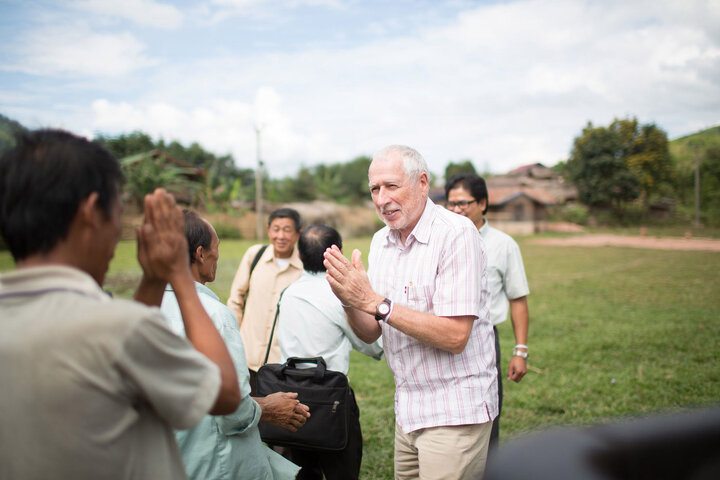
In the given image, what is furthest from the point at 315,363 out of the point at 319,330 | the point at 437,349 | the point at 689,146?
the point at 689,146

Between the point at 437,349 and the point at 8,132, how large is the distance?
6.10ft

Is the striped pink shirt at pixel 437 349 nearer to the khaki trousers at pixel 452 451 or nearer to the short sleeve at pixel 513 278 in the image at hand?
the khaki trousers at pixel 452 451

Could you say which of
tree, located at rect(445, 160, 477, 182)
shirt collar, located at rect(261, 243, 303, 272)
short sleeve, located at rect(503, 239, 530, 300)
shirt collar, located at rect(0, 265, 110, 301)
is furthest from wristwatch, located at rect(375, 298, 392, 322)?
tree, located at rect(445, 160, 477, 182)

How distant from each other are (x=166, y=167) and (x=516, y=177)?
3583 centimetres

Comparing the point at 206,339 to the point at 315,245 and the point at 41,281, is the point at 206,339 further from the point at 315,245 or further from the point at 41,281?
the point at 315,245

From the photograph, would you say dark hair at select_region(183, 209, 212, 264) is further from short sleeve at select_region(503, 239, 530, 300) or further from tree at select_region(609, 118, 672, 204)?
tree at select_region(609, 118, 672, 204)

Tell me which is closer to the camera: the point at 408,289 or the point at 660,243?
the point at 408,289

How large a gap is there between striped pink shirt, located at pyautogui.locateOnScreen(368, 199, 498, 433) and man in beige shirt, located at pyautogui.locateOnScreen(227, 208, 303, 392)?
70.5 inches

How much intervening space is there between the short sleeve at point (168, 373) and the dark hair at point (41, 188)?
0.31 meters

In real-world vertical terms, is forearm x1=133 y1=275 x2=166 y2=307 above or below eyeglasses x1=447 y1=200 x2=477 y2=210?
below

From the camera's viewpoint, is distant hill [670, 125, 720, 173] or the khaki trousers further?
distant hill [670, 125, 720, 173]

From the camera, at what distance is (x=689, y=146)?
50062 millimetres

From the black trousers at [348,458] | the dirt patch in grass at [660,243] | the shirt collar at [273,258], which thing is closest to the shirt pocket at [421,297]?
the black trousers at [348,458]

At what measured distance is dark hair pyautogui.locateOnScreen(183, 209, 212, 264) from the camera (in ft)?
7.68
